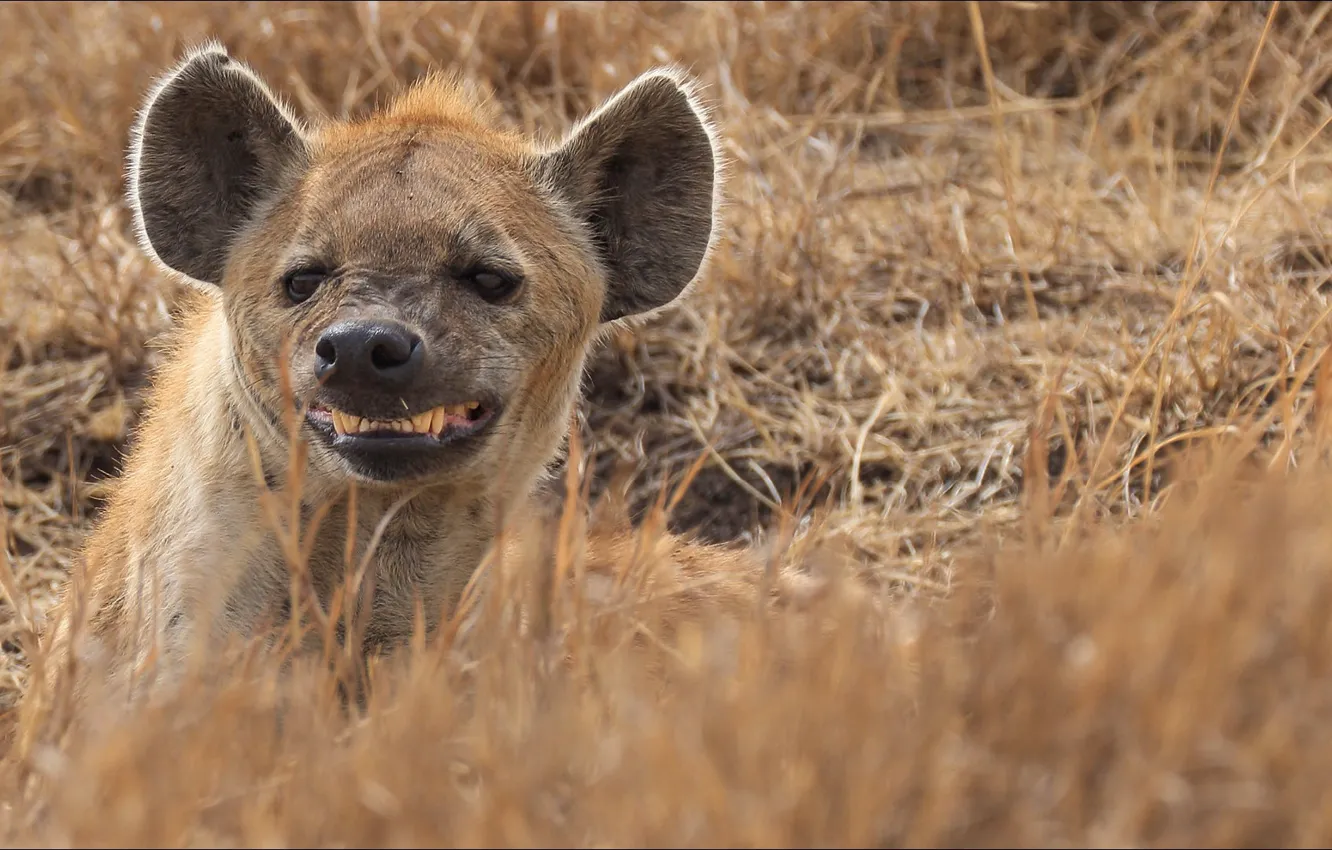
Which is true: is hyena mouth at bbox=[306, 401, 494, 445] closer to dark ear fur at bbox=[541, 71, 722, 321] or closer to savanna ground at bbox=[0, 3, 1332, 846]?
savanna ground at bbox=[0, 3, 1332, 846]

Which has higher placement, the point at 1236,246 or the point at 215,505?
the point at 215,505

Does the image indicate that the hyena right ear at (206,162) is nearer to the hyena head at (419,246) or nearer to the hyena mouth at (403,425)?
the hyena head at (419,246)

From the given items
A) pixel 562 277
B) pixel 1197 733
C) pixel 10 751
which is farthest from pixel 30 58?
pixel 1197 733

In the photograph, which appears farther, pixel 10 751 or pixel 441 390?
pixel 441 390

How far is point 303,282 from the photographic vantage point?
2461mm

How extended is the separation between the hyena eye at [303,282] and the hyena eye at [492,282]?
0.66 ft

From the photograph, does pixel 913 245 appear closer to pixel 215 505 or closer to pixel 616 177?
pixel 616 177

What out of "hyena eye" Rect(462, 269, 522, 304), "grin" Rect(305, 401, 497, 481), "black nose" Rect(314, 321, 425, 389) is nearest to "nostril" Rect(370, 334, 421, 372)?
"black nose" Rect(314, 321, 425, 389)

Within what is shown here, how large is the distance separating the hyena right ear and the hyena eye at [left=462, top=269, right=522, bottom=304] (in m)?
0.41

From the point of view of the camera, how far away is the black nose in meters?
2.21

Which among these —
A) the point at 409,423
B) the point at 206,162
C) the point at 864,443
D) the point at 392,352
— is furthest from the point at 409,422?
the point at 864,443

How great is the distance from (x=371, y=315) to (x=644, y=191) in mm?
718

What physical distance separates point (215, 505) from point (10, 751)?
51cm

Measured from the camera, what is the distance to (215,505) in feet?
8.18
